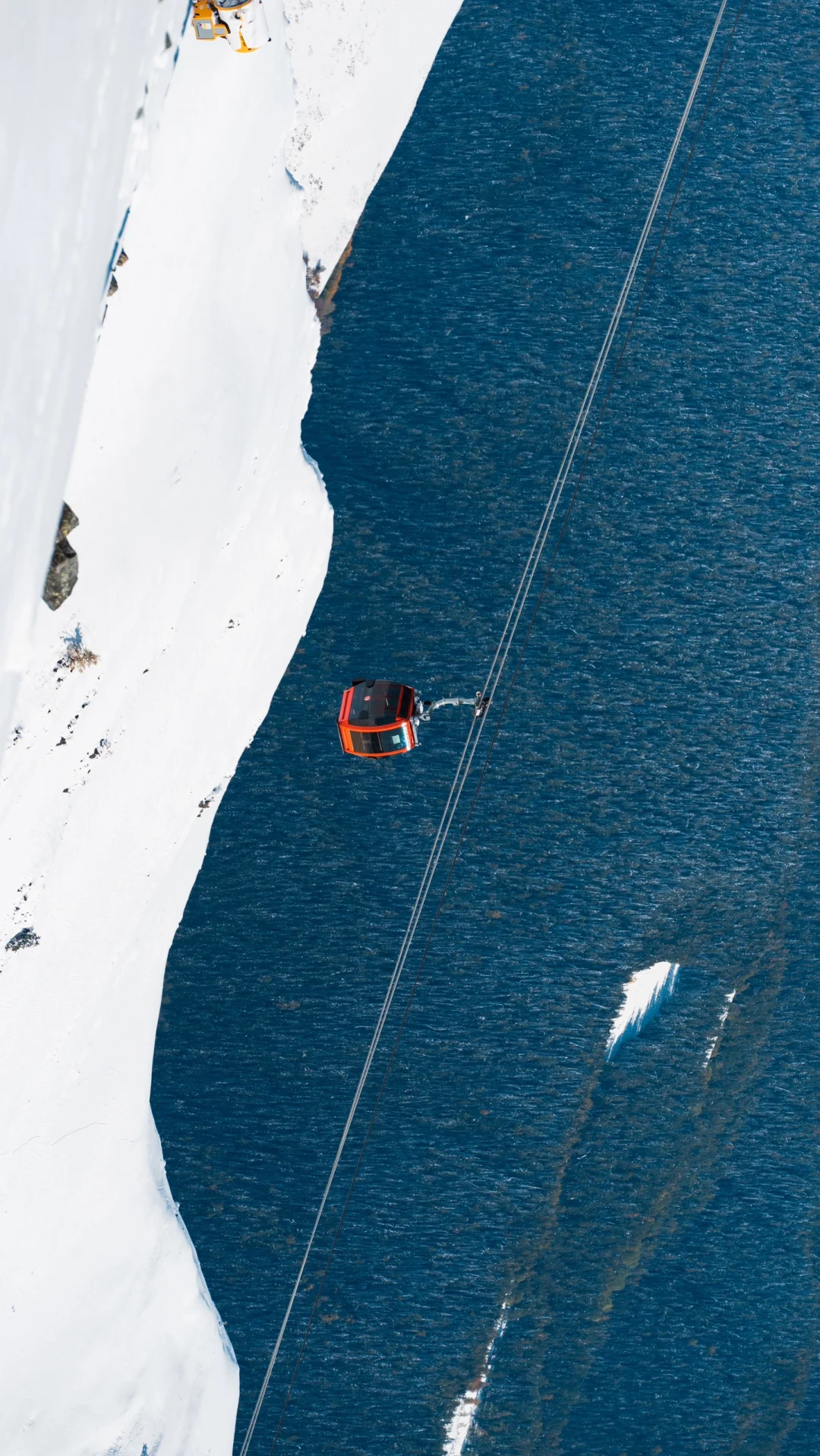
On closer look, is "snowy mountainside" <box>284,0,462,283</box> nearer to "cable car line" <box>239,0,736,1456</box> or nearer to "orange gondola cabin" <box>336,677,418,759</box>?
"cable car line" <box>239,0,736,1456</box>

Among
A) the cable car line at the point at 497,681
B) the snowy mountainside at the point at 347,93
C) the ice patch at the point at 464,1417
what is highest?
the snowy mountainside at the point at 347,93

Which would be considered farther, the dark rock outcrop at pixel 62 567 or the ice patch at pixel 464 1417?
the ice patch at pixel 464 1417

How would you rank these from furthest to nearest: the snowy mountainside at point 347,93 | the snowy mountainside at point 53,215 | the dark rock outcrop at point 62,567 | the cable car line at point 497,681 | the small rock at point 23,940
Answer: the cable car line at point 497,681, the snowy mountainside at point 347,93, the small rock at point 23,940, the dark rock outcrop at point 62,567, the snowy mountainside at point 53,215

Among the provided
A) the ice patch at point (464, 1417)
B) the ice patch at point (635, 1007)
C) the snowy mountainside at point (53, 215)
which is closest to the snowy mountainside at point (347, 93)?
the snowy mountainside at point (53, 215)

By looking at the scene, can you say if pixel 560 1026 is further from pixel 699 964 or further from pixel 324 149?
pixel 324 149

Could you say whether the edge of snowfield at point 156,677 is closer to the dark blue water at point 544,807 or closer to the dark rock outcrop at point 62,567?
the dark rock outcrop at point 62,567

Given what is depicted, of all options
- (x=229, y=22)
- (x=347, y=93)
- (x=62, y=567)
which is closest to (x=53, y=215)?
(x=62, y=567)
